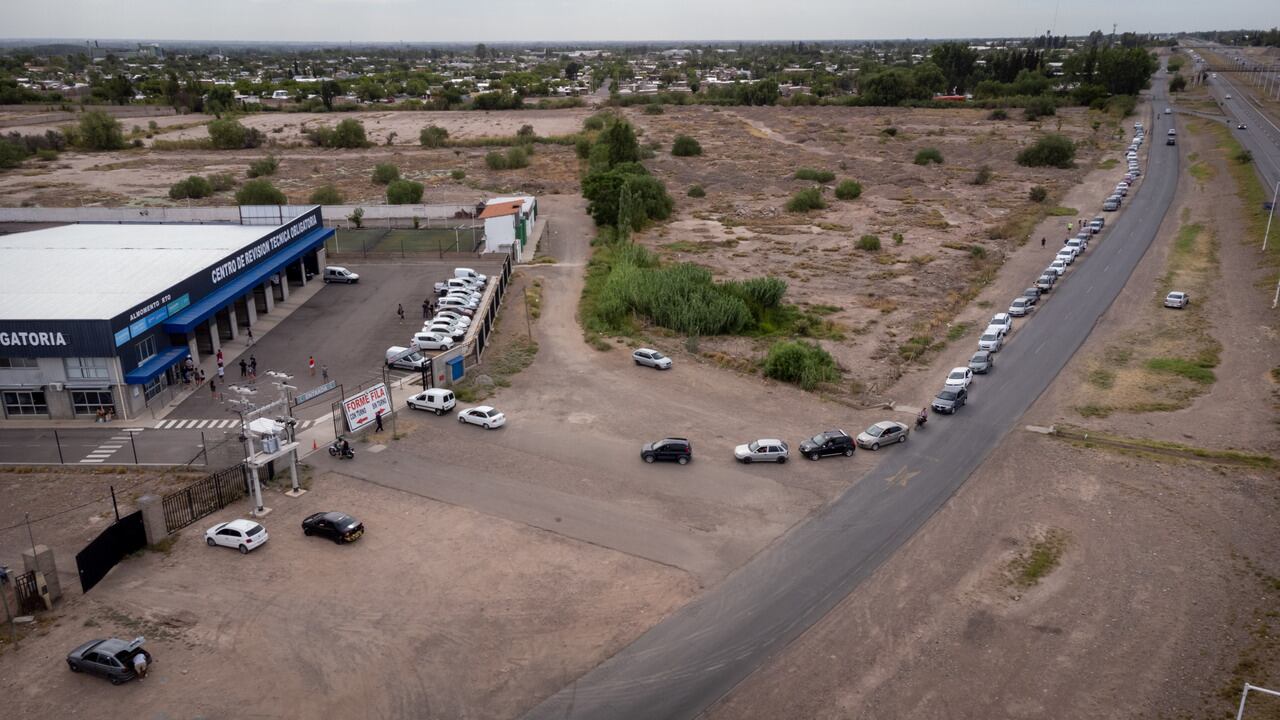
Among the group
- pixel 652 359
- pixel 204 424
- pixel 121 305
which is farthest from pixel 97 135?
pixel 652 359

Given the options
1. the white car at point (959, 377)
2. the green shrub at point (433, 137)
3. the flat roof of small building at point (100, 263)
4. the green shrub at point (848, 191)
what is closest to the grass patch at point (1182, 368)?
the white car at point (959, 377)

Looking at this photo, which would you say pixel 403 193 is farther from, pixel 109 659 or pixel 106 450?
pixel 109 659

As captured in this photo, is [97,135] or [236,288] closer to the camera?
[236,288]

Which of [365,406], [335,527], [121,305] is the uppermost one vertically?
[121,305]

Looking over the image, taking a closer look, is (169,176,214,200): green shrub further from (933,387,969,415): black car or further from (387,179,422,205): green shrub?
(933,387,969,415): black car

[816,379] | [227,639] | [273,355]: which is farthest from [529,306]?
[227,639]

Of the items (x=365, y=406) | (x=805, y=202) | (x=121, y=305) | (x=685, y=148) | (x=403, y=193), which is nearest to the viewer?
(x=365, y=406)
